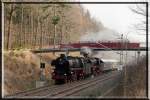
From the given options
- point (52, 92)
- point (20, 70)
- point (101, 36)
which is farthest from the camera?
point (101, 36)

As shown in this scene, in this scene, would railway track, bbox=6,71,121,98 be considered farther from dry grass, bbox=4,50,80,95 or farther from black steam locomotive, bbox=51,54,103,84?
black steam locomotive, bbox=51,54,103,84

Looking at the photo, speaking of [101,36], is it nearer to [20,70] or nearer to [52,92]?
[20,70]

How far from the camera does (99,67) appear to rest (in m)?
65.9

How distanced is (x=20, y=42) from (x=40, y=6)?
570cm

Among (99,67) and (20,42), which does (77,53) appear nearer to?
(99,67)

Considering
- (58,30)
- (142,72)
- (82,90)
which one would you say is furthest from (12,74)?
(58,30)

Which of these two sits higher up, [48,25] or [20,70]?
[48,25]

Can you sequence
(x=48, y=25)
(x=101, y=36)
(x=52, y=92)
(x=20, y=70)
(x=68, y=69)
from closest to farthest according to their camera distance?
(x=52, y=92)
(x=68, y=69)
(x=20, y=70)
(x=48, y=25)
(x=101, y=36)

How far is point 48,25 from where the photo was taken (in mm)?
61500

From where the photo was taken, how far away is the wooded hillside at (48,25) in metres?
58.0

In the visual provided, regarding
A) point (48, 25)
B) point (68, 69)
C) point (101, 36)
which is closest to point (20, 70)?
point (68, 69)

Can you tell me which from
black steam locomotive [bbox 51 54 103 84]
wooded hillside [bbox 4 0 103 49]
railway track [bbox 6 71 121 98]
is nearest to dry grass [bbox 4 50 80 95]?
wooded hillside [bbox 4 0 103 49]

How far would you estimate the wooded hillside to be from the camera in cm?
5797

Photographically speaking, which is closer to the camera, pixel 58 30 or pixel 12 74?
pixel 12 74
